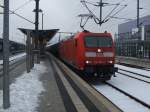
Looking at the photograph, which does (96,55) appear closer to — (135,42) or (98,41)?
(98,41)

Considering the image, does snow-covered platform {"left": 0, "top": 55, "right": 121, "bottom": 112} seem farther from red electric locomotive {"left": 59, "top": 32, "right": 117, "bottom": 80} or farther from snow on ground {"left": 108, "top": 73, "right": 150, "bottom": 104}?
red electric locomotive {"left": 59, "top": 32, "right": 117, "bottom": 80}

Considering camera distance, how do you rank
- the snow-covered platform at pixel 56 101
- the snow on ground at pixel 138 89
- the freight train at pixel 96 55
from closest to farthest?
the snow-covered platform at pixel 56 101 < the snow on ground at pixel 138 89 < the freight train at pixel 96 55

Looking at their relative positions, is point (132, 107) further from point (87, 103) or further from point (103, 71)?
point (103, 71)

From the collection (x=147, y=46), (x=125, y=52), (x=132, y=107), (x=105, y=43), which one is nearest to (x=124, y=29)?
(x=125, y=52)

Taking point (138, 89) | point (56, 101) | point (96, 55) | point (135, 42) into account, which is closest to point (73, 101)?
point (56, 101)

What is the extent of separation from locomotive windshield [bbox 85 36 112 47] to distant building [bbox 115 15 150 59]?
36.6 meters

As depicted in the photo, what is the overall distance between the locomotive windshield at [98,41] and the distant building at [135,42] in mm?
36594

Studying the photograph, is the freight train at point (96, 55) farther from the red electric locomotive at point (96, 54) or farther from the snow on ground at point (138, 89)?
the snow on ground at point (138, 89)

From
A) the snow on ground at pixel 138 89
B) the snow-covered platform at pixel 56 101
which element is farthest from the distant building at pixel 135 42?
the snow-covered platform at pixel 56 101

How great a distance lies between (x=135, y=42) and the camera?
69500 millimetres

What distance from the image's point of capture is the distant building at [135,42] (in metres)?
63.4

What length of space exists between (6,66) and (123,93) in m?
8.06

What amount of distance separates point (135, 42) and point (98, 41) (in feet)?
162

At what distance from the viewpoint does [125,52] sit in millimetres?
75188
